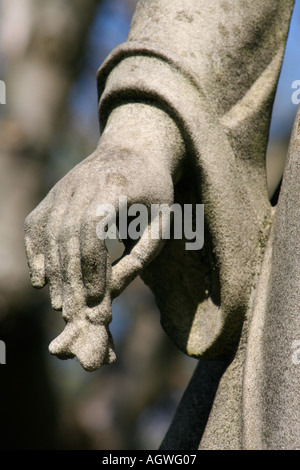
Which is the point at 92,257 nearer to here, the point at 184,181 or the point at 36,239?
the point at 36,239

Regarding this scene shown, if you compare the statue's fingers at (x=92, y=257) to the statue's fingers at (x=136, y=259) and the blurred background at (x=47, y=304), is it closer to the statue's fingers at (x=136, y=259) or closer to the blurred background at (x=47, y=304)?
the statue's fingers at (x=136, y=259)

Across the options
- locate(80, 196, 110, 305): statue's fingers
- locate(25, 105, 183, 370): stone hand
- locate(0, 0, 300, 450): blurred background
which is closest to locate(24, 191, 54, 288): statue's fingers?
locate(25, 105, 183, 370): stone hand

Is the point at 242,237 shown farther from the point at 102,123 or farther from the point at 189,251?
the point at 102,123

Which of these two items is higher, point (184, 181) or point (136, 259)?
point (184, 181)

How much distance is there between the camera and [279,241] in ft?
4.36

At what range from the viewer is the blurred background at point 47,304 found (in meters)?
4.11

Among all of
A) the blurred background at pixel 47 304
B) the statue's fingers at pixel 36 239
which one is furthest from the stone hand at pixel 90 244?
the blurred background at pixel 47 304

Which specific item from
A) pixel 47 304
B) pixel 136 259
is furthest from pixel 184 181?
pixel 47 304

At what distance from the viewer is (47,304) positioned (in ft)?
14.2

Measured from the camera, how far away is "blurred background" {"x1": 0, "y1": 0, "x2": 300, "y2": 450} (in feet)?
13.5

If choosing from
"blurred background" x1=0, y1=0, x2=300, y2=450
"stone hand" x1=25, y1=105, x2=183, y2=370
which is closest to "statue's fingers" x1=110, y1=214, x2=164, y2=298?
"stone hand" x1=25, y1=105, x2=183, y2=370

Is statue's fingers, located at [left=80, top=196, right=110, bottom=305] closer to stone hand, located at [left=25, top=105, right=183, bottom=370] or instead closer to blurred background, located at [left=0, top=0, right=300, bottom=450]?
stone hand, located at [left=25, top=105, right=183, bottom=370]

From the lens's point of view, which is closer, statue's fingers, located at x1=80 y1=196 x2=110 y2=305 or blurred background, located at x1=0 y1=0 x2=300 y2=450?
statue's fingers, located at x1=80 y1=196 x2=110 y2=305

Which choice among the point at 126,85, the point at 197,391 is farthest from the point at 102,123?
the point at 197,391
